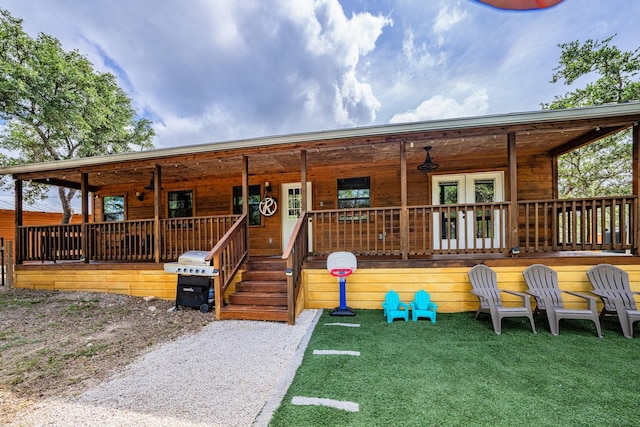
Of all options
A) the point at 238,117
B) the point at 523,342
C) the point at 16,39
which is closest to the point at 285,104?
the point at 238,117

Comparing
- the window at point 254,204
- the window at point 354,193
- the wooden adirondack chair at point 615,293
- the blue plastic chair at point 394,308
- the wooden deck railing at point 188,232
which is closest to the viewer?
the wooden adirondack chair at point 615,293

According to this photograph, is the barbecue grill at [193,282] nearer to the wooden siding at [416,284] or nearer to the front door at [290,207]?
the wooden siding at [416,284]

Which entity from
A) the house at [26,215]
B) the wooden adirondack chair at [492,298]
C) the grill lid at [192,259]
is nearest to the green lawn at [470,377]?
the wooden adirondack chair at [492,298]

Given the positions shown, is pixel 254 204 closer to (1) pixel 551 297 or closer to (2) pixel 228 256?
(2) pixel 228 256

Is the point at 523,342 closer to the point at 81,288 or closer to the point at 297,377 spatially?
the point at 297,377

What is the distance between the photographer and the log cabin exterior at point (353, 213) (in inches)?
169

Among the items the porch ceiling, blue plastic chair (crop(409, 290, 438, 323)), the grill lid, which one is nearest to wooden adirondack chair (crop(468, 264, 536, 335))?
blue plastic chair (crop(409, 290, 438, 323))

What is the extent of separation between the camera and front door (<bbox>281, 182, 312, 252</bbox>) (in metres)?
6.98

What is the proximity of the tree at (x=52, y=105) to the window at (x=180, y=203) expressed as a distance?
6.02 metres

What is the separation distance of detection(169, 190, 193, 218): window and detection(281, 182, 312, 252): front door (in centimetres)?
293

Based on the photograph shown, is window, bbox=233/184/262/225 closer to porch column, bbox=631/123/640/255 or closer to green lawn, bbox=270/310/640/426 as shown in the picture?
green lawn, bbox=270/310/640/426

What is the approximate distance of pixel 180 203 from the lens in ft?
26.2

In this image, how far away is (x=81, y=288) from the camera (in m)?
6.03

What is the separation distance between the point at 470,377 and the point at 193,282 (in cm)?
426
